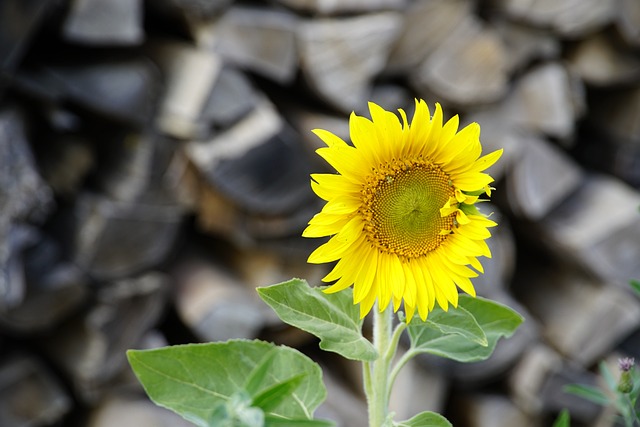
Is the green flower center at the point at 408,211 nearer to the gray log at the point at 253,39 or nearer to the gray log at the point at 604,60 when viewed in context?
the gray log at the point at 253,39

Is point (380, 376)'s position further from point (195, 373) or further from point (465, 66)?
point (465, 66)

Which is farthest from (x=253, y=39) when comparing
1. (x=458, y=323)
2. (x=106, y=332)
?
(x=458, y=323)

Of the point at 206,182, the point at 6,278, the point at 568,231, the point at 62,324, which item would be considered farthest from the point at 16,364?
the point at 568,231

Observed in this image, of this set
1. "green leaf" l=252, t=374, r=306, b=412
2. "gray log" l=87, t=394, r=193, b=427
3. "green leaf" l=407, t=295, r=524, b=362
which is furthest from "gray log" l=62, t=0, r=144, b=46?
"green leaf" l=252, t=374, r=306, b=412

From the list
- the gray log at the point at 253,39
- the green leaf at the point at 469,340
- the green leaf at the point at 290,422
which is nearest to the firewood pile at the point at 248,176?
the gray log at the point at 253,39

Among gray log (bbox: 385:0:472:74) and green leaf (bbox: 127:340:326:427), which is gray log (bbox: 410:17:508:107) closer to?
gray log (bbox: 385:0:472:74)
